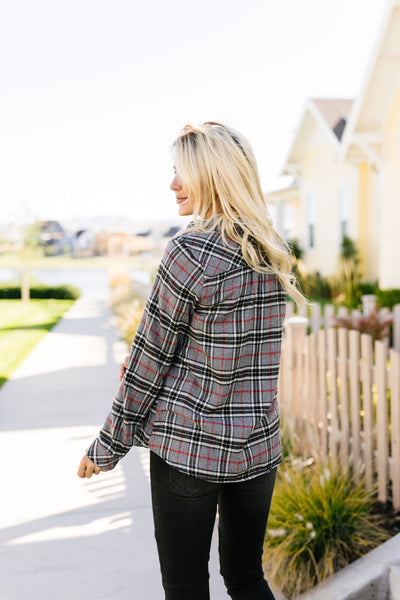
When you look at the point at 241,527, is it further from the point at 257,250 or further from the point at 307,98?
the point at 307,98

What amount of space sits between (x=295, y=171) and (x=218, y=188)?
18.4 m

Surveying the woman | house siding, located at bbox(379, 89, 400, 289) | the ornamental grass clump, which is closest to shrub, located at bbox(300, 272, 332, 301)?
house siding, located at bbox(379, 89, 400, 289)

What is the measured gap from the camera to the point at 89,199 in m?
110

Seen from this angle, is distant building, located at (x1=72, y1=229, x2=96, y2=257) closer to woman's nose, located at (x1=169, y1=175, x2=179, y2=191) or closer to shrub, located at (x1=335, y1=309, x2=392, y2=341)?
shrub, located at (x1=335, y1=309, x2=392, y2=341)

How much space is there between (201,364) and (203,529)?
507 mm

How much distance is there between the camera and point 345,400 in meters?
3.78

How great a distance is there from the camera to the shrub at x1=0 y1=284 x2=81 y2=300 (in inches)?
912

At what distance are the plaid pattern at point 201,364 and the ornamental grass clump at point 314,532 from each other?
1197mm

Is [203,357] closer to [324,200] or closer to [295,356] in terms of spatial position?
[295,356]

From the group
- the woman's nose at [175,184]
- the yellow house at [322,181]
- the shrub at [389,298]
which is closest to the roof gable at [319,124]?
the yellow house at [322,181]

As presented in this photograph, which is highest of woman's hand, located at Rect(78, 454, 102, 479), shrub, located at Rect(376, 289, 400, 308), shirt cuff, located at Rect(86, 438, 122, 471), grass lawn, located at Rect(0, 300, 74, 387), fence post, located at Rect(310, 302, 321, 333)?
shirt cuff, located at Rect(86, 438, 122, 471)

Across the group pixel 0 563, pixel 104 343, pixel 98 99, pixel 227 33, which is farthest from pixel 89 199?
pixel 0 563

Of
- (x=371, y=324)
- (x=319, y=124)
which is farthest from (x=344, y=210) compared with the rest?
(x=371, y=324)

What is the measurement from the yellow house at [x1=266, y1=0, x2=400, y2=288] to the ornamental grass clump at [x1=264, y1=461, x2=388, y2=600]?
8.01m
